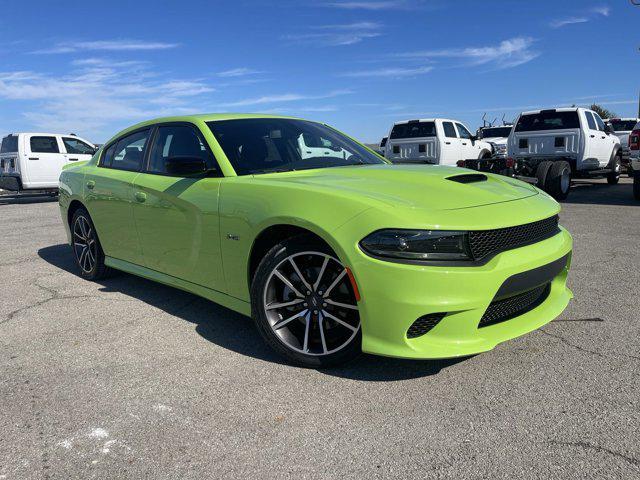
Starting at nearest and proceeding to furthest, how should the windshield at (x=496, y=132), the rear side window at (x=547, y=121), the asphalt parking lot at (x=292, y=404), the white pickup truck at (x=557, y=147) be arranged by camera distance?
the asphalt parking lot at (x=292, y=404) < the white pickup truck at (x=557, y=147) < the rear side window at (x=547, y=121) < the windshield at (x=496, y=132)

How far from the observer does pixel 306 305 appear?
3.04 m

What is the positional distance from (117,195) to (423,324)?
3004 mm

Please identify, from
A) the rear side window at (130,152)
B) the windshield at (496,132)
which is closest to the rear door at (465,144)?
the windshield at (496,132)

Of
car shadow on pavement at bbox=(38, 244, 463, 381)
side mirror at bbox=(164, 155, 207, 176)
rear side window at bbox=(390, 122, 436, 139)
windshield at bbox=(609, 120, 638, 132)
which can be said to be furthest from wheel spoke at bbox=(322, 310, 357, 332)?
windshield at bbox=(609, 120, 638, 132)

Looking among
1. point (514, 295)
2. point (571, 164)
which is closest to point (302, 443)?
point (514, 295)

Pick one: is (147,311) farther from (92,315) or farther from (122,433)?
(122,433)

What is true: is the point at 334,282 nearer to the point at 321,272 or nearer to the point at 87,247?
the point at 321,272

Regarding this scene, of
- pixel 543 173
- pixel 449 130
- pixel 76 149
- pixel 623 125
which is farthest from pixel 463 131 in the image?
pixel 76 149

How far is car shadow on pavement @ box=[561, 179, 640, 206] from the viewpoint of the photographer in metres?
10.8

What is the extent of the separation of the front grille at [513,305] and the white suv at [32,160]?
13.9 m

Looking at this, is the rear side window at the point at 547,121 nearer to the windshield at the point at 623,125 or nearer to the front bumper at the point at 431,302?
the windshield at the point at 623,125

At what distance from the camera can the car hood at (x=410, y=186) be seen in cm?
281

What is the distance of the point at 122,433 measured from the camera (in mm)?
2438

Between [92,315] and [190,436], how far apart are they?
2147 mm
